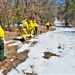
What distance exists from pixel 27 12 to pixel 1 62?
2497 centimetres

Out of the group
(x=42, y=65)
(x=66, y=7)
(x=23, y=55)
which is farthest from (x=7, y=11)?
(x=66, y=7)

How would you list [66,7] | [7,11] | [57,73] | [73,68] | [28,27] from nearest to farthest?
[57,73] < [73,68] < [28,27] < [7,11] < [66,7]

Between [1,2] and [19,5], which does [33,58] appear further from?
[19,5]

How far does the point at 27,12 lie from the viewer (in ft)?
117

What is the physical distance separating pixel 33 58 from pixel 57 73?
9.67 feet

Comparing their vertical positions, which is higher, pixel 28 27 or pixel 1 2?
pixel 1 2

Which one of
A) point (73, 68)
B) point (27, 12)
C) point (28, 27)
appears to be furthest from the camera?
point (27, 12)

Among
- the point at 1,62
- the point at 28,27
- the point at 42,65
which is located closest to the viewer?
the point at 42,65

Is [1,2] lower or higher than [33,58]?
higher

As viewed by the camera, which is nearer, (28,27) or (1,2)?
(28,27)

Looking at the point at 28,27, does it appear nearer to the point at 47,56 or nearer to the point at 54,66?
the point at 47,56

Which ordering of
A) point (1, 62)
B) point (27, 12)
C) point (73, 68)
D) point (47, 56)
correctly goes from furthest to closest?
point (27, 12), point (47, 56), point (1, 62), point (73, 68)

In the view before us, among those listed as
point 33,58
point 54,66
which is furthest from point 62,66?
point 33,58

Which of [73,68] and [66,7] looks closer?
[73,68]
